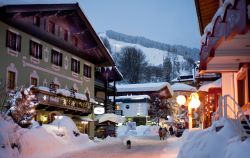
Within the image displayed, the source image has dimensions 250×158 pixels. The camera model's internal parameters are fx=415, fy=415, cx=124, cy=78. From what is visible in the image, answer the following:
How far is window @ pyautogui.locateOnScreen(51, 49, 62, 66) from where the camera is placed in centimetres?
3597

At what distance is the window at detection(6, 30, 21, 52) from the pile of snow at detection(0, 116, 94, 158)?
6.17 m

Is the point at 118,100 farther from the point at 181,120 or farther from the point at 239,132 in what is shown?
the point at 239,132

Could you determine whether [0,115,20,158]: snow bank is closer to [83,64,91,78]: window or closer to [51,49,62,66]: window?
[51,49,62,66]: window

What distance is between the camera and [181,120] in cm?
6819

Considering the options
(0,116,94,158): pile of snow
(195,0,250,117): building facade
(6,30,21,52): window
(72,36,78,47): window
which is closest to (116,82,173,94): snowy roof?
(72,36,78,47): window

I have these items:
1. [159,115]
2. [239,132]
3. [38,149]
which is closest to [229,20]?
[239,132]

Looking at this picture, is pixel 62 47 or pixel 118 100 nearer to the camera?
pixel 62 47

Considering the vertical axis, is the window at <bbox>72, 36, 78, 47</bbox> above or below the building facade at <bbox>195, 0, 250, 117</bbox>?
above

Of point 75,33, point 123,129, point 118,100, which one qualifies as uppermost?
point 75,33

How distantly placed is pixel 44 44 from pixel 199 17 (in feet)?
→ 47.6

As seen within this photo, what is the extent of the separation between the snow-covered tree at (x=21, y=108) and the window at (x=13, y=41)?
192 inches

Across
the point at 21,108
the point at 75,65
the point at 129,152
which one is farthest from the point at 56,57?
the point at 129,152

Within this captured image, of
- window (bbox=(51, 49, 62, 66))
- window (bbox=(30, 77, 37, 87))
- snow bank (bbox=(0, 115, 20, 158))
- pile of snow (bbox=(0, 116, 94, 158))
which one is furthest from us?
window (bbox=(51, 49, 62, 66))

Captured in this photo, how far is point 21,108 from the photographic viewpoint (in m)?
24.4
